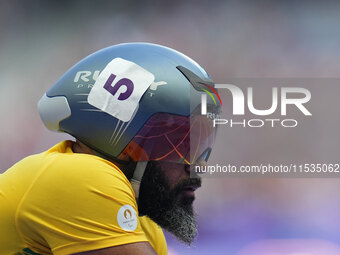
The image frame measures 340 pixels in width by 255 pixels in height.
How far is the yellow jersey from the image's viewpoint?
122 centimetres

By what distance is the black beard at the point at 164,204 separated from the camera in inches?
61.7

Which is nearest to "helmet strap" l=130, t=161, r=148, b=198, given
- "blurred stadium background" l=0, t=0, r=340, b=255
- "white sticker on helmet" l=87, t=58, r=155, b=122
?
"white sticker on helmet" l=87, t=58, r=155, b=122

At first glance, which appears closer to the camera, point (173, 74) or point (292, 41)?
point (173, 74)

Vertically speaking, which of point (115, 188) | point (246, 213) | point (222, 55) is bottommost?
point (115, 188)

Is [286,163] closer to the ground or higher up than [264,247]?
higher up

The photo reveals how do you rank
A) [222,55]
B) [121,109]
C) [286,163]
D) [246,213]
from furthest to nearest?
[222,55], [246,213], [286,163], [121,109]

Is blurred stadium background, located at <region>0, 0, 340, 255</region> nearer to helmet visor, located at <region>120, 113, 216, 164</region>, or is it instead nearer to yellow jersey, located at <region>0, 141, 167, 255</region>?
helmet visor, located at <region>120, 113, 216, 164</region>

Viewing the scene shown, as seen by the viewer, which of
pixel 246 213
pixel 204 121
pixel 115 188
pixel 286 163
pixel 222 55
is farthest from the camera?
pixel 222 55

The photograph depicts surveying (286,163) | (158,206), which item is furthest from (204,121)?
(286,163)

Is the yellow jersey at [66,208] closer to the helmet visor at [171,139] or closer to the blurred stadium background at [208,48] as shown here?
the helmet visor at [171,139]

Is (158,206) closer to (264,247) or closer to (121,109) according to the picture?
(121,109)

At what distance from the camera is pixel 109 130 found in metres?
1.49

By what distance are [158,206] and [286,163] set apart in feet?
10.8

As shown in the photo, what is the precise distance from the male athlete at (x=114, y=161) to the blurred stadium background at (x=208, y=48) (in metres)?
3.47
